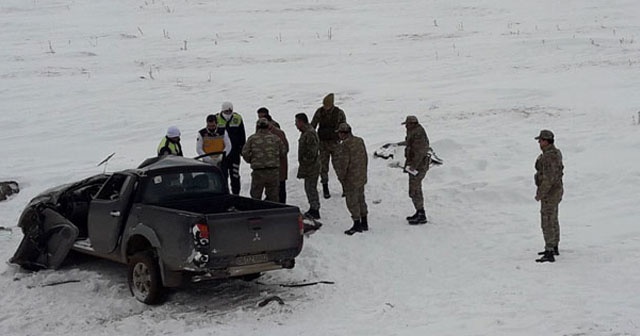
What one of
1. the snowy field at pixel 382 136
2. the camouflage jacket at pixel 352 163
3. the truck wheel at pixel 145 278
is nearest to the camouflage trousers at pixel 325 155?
the snowy field at pixel 382 136

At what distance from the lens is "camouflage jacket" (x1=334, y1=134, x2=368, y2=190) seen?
12.7 metres

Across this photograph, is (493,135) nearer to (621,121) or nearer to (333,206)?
(621,121)

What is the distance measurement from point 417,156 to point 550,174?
2659 millimetres

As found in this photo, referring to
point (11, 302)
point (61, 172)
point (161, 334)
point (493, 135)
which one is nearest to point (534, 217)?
point (493, 135)

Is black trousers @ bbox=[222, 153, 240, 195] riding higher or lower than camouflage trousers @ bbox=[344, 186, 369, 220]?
higher

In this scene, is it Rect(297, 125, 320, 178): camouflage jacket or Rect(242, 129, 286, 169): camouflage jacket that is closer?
Rect(242, 129, 286, 169): camouflage jacket

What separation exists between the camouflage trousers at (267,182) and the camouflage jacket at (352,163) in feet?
3.21

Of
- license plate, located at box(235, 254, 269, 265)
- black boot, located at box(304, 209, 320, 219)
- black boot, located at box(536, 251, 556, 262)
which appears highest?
license plate, located at box(235, 254, 269, 265)

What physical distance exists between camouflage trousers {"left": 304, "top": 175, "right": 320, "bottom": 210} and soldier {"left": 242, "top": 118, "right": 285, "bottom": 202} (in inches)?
31.5

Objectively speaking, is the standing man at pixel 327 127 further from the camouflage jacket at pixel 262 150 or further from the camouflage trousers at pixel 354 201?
the camouflage jacket at pixel 262 150

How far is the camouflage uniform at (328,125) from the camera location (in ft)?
46.2

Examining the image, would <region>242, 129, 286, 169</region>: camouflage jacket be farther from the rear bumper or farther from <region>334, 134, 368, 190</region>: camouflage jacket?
the rear bumper

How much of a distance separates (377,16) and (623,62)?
14.5 meters

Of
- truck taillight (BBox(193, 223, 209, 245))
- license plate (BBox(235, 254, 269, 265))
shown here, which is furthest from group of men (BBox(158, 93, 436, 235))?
truck taillight (BBox(193, 223, 209, 245))
